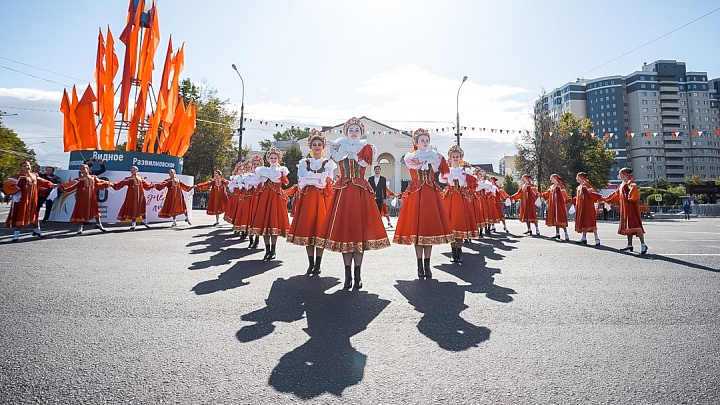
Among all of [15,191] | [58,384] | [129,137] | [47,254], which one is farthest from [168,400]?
[129,137]

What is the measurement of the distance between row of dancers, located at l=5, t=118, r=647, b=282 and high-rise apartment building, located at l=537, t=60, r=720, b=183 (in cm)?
10666

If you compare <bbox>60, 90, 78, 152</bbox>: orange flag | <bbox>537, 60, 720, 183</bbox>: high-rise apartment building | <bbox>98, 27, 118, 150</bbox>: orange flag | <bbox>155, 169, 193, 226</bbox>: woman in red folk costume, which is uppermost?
<bbox>537, 60, 720, 183</bbox>: high-rise apartment building

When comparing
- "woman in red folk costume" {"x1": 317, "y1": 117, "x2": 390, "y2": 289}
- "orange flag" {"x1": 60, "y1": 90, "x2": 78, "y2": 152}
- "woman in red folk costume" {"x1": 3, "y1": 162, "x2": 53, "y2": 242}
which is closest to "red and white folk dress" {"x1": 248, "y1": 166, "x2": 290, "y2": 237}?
"woman in red folk costume" {"x1": 317, "y1": 117, "x2": 390, "y2": 289}

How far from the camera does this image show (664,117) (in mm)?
102312

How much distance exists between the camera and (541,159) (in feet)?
Result: 129

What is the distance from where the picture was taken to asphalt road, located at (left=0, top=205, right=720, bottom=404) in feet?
7.30

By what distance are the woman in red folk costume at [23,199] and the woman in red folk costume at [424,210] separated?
1030cm

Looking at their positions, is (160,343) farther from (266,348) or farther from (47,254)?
(47,254)

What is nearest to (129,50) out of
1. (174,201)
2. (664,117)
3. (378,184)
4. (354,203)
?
(174,201)

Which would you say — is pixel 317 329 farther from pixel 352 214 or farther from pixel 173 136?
pixel 173 136

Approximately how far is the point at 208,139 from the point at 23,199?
32928 mm

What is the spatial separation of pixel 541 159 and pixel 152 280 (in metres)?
40.6

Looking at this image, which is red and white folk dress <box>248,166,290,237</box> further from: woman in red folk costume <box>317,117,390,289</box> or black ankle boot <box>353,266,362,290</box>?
black ankle boot <box>353,266,362,290</box>

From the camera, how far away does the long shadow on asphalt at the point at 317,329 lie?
2.34 meters
